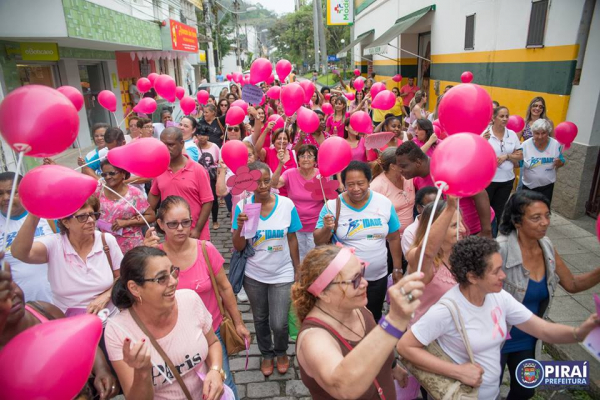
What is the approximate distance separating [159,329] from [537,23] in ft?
26.4

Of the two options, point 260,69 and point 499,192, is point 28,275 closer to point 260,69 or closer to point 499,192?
point 260,69

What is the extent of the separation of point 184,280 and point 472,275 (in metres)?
1.77

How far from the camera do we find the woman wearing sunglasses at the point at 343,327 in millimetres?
1423

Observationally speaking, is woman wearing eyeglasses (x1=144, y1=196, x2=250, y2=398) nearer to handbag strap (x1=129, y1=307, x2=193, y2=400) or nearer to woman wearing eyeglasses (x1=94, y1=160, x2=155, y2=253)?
handbag strap (x1=129, y1=307, x2=193, y2=400)

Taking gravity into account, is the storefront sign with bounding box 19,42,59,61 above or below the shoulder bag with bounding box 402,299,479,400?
above

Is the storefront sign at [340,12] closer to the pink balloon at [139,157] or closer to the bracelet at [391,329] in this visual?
the pink balloon at [139,157]

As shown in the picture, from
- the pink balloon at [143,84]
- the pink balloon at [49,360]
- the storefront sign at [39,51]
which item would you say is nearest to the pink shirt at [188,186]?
the pink balloon at [49,360]

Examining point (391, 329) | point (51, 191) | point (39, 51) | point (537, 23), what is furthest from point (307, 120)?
point (39, 51)

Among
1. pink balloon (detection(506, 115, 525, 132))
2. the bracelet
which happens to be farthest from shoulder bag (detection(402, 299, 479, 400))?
pink balloon (detection(506, 115, 525, 132))

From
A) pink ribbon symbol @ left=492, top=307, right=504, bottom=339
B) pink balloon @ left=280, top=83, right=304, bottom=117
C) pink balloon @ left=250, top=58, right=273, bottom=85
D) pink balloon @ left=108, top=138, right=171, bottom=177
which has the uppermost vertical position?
pink balloon @ left=250, top=58, right=273, bottom=85

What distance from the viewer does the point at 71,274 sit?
2.62m

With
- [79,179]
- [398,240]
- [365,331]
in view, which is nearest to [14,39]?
[79,179]

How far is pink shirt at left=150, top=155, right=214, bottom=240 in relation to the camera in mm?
3990

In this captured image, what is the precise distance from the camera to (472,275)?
84.2 inches
